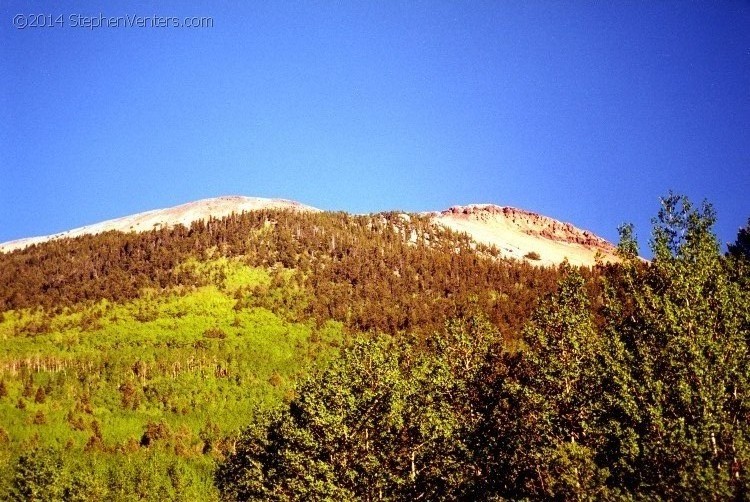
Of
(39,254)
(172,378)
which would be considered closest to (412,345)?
(172,378)

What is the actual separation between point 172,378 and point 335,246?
59.8 m

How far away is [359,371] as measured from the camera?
1309 inches

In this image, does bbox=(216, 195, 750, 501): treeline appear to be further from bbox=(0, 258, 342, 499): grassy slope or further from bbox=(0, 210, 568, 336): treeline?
bbox=(0, 210, 568, 336): treeline

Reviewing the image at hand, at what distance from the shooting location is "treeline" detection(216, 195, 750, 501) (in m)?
21.3

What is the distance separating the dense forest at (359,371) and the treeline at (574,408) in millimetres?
134

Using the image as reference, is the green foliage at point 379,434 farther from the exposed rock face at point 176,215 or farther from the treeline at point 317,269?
the exposed rock face at point 176,215

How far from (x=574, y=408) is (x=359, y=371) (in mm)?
13212

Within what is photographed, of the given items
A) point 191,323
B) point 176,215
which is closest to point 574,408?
point 191,323

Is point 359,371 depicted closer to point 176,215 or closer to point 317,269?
point 317,269

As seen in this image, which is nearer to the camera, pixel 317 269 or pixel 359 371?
pixel 359 371

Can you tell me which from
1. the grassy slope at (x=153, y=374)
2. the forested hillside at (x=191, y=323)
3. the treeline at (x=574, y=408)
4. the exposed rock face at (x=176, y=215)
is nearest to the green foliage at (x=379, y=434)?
the treeline at (x=574, y=408)

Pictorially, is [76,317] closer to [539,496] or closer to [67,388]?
[67,388]

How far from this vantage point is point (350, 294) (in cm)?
11519


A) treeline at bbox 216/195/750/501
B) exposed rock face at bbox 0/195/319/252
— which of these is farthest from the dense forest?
exposed rock face at bbox 0/195/319/252
